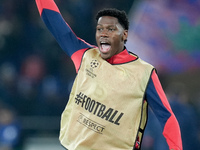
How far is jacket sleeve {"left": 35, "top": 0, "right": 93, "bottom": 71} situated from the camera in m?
3.80

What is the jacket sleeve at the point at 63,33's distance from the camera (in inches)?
150

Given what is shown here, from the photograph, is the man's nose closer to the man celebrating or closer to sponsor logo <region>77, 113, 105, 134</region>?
the man celebrating

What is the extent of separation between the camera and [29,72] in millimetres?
8047

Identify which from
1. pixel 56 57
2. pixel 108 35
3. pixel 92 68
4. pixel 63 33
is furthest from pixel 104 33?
pixel 56 57

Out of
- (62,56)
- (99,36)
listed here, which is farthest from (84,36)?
(99,36)

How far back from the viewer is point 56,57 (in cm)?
822

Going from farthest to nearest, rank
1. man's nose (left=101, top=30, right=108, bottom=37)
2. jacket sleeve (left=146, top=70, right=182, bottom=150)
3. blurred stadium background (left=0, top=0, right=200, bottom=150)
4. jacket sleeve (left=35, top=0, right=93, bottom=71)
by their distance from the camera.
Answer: blurred stadium background (left=0, top=0, right=200, bottom=150)
jacket sleeve (left=35, top=0, right=93, bottom=71)
man's nose (left=101, top=30, right=108, bottom=37)
jacket sleeve (left=146, top=70, right=182, bottom=150)

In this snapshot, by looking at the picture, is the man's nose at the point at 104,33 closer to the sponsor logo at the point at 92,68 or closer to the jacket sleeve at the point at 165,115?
the sponsor logo at the point at 92,68

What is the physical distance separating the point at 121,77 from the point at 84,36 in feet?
15.7

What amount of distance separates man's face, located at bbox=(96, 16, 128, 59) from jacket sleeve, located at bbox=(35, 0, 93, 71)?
0.71 feet

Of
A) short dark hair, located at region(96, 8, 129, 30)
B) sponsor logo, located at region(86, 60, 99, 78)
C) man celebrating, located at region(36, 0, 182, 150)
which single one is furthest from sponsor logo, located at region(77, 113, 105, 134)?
short dark hair, located at region(96, 8, 129, 30)

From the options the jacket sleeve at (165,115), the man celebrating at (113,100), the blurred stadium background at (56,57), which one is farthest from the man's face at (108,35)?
the blurred stadium background at (56,57)

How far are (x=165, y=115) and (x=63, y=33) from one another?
1.04m

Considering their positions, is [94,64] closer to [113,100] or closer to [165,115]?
[113,100]
